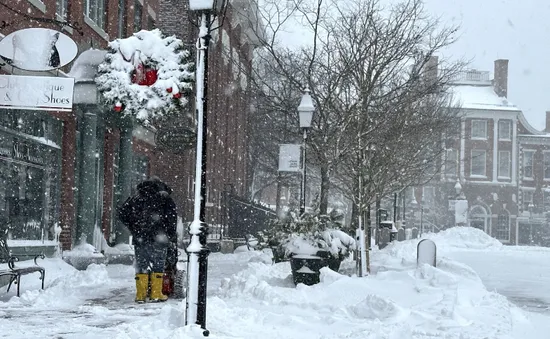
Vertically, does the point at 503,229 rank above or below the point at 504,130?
below

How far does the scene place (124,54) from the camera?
13711mm

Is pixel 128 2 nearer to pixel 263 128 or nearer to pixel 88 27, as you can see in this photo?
pixel 88 27

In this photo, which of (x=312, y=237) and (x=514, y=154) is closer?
(x=312, y=237)

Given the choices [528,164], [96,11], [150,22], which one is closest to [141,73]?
[96,11]

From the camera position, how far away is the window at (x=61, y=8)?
51.8ft

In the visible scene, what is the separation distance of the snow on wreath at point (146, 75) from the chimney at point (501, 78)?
2190 inches

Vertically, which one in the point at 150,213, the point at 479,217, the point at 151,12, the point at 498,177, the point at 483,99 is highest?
the point at 483,99

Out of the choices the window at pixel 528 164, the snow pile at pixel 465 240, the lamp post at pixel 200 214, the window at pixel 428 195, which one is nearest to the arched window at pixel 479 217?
the window at pixel 428 195

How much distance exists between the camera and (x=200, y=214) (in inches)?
270

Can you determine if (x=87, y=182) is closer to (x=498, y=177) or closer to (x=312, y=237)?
(x=312, y=237)

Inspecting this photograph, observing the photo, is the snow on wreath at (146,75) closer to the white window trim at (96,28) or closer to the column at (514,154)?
the white window trim at (96,28)

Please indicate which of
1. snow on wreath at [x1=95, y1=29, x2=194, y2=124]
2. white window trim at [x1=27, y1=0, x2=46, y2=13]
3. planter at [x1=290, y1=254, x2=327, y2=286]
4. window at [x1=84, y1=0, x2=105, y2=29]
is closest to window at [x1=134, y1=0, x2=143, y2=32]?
window at [x1=84, y1=0, x2=105, y2=29]

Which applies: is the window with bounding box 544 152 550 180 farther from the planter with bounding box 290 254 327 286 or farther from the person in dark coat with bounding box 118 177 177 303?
the person in dark coat with bounding box 118 177 177 303

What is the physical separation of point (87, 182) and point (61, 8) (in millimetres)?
3838
